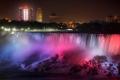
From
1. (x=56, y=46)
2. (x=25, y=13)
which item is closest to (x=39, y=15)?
(x=25, y=13)

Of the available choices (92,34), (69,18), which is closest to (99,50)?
(92,34)

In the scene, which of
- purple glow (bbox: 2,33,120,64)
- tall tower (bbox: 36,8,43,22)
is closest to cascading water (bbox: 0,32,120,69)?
purple glow (bbox: 2,33,120,64)

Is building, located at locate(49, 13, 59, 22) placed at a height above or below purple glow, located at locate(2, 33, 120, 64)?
above

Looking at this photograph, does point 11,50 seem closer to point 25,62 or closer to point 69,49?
point 25,62

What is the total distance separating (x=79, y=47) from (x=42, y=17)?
7.50 feet

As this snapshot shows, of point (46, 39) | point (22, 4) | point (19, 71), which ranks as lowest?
point (19, 71)

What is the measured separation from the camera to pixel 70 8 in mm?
18344

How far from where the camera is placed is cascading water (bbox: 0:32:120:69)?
16969mm

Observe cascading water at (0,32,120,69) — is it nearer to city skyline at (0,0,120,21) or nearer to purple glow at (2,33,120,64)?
purple glow at (2,33,120,64)

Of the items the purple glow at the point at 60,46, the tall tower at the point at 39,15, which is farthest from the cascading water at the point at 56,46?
the tall tower at the point at 39,15

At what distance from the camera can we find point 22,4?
18.2 meters

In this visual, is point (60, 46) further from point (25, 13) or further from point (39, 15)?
point (25, 13)

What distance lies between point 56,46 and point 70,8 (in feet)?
6.68

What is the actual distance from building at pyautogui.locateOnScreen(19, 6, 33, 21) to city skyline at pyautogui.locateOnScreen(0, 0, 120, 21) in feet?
0.73
